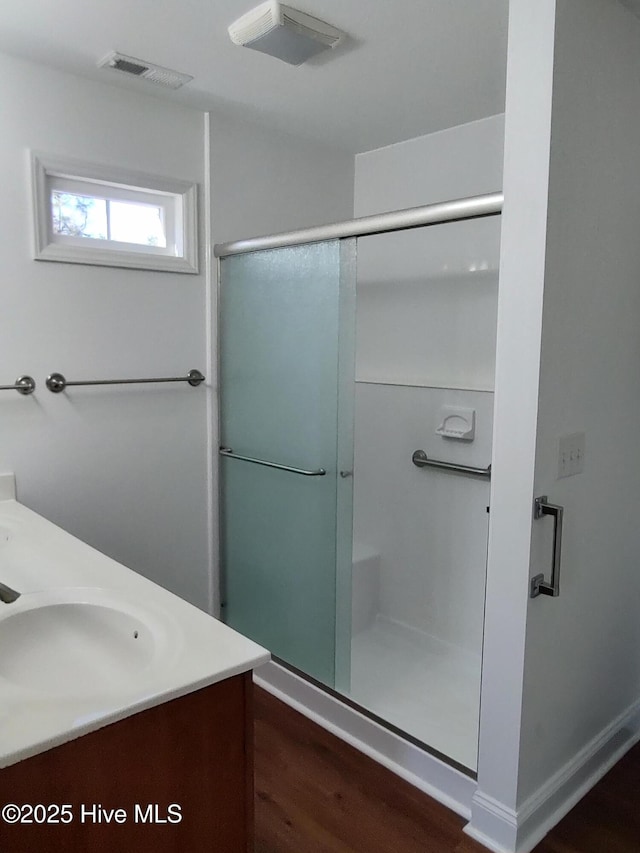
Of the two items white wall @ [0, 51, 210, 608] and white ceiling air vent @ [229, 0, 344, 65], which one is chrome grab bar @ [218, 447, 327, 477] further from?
white ceiling air vent @ [229, 0, 344, 65]

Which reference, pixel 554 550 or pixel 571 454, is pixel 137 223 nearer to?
pixel 571 454

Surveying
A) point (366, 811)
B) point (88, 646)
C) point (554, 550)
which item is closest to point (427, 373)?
point (554, 550)

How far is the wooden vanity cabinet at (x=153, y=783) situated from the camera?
970mm

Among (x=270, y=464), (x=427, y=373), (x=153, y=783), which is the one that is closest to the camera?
(x=153, y=783)

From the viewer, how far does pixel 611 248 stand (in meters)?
1.84

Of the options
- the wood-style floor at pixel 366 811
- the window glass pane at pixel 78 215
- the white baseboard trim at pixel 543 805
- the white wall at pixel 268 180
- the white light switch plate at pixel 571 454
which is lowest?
the wood-style floor at pixel 366 811

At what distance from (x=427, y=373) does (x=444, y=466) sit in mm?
415

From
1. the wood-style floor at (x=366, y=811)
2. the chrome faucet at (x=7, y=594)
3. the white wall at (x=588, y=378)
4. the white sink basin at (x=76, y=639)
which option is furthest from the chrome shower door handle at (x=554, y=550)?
the chrome faucet at (x=7, y=594)

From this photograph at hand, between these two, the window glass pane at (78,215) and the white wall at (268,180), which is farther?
the white wall at (268,180)

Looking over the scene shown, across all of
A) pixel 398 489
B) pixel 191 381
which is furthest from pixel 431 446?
pixel 191 381

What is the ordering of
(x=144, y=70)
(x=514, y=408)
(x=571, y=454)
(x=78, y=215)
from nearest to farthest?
(x=514, y=408) → (x=571, y=454) → (x=144, y=70) → (x=78, y=215)

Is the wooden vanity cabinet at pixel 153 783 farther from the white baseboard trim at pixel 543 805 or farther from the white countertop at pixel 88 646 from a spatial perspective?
the white baseboard trim at pixel 543 805

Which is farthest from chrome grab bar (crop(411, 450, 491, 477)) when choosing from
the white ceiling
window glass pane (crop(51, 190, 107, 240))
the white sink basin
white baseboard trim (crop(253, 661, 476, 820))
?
the white sink basin

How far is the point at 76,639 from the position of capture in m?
1.43
